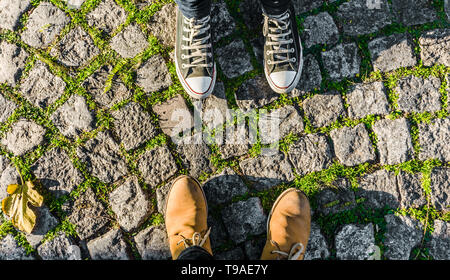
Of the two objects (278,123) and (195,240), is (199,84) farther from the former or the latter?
(195,240)

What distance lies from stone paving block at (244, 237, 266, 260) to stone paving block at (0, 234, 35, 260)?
1.69m

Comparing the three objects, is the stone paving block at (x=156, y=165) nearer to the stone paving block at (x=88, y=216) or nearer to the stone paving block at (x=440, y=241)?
the stone paving block at (x=88, y=216)

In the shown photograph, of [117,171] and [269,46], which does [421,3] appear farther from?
[117,171]

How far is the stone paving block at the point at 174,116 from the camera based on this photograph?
265 cm

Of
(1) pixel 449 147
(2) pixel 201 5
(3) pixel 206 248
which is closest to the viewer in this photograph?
(2) pixel 201 5

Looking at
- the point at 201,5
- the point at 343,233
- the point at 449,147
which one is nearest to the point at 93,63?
the point at 201,5

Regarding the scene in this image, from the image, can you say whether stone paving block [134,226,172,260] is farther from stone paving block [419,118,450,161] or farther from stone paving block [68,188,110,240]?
stone paving block [419,118,450,161]

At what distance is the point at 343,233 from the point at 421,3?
6.42 ft

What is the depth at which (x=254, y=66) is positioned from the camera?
8.78ft

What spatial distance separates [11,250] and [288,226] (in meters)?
2.18

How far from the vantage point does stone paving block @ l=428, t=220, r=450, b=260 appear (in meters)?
2.54

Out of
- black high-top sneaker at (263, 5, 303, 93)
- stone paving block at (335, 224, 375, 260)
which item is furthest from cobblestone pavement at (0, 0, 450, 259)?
black high-top sneaker at (263, 5, 303, 93)

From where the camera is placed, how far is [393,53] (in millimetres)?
2652

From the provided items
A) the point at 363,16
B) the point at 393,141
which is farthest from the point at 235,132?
the point at 363,16
